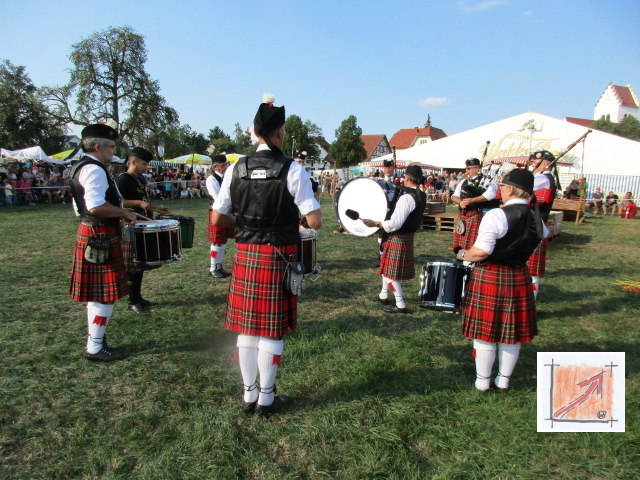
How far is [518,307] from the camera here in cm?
267

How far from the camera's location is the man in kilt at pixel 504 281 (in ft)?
8.39

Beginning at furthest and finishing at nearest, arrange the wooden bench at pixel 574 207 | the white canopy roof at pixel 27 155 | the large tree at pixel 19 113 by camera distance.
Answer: the large tree at pixel 19 113
the white canopy roof at pixel 27 155
the wooden bench at pixel 574 207

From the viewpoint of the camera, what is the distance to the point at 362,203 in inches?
179

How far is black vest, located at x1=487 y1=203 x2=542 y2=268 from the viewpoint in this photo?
8.34 ft

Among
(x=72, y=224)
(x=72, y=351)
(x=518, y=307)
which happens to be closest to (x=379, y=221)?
(x=518, y=307)

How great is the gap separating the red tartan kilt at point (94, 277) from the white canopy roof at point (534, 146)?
14433 mm

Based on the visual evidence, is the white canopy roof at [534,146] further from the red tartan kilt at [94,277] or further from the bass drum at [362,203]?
the red tartan kilt at [94,277]

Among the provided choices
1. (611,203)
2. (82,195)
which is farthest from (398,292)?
(611,203)

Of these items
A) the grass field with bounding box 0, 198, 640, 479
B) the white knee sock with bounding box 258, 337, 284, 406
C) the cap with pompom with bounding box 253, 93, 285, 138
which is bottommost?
the grass field with bounding box 0, 198, 640, 479

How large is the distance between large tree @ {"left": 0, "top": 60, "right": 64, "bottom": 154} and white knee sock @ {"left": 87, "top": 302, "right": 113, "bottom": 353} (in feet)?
102

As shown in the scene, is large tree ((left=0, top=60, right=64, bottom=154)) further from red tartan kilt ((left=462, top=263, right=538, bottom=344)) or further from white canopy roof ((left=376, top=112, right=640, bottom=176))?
red tartan kilt ((left=462, top=263, right=538, bottom=344))

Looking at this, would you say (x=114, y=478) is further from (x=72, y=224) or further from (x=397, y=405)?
(x=72, y=224)

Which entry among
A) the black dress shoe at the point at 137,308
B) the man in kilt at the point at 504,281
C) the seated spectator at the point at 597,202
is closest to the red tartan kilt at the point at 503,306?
the man in kilt at the point at 504,281

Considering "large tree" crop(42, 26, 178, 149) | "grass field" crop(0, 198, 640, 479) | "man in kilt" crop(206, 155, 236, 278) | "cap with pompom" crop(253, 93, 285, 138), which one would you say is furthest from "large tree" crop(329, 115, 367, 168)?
"cap with pompom" crop(253, 93, 285, 138)
